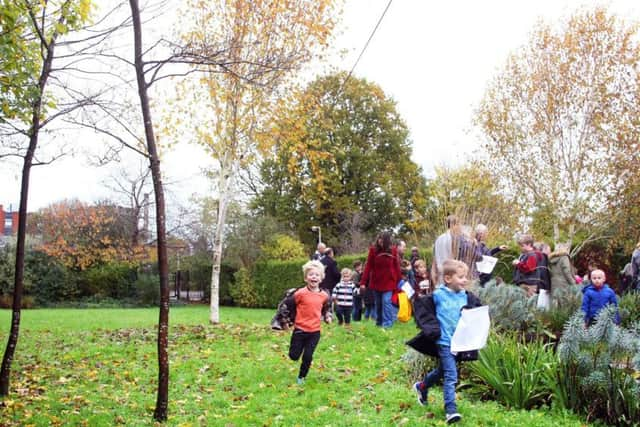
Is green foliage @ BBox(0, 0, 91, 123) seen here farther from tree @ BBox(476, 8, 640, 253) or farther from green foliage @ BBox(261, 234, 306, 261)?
green foliage @ BBox(261, 234, 306, 261)

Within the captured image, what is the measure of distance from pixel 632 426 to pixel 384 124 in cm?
3278

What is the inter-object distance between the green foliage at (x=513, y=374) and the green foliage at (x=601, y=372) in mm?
256

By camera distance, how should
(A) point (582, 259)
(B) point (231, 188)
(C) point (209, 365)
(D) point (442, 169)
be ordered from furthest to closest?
1. (D) point (442, 169)
2. (A) point (582, 259)
3. (B) point (231, 188)
4. (C) point (209, 365)

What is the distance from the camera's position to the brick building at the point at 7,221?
6794cm

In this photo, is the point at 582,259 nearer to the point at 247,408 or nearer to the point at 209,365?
the point at 209,365

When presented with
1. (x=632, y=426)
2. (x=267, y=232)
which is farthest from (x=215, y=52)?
(x=267, y=232)

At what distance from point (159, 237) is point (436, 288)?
301 cm

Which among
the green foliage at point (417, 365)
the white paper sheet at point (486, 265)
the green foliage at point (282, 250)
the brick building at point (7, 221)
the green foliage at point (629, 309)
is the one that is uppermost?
the brick building at point (7, 221)

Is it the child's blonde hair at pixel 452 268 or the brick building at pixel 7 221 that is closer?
the child's blonde hair at pixel 452 268

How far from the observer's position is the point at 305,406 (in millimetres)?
6691

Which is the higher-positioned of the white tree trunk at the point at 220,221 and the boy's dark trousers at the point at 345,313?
the white tree trunk at the point at 220,221

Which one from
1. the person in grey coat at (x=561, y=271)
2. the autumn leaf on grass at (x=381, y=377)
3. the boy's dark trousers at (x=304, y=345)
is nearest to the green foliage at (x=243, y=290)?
the person in grey coat at (x=561, y=271)

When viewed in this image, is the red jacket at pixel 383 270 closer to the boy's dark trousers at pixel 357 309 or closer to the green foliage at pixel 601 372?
the boy's dark trousers at pixel 357 309

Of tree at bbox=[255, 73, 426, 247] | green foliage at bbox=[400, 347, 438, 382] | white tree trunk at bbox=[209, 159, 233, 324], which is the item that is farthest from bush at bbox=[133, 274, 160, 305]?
green foliage at bbox=[400, 347, 438, 382]
